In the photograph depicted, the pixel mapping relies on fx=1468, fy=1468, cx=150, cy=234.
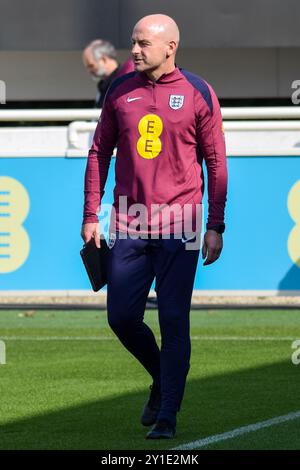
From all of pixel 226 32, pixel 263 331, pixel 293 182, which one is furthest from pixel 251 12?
pixel 263 331

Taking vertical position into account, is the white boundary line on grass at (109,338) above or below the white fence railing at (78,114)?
below

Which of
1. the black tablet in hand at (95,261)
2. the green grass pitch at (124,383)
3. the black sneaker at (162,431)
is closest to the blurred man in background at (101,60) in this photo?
the green grass pitch at (124,383)

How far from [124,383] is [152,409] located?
1720 millimetres

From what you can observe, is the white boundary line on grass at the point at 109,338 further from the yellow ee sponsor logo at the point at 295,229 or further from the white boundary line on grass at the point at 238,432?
the white boundary line on grass at the point at 238,432

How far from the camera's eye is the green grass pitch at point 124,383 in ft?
24.3

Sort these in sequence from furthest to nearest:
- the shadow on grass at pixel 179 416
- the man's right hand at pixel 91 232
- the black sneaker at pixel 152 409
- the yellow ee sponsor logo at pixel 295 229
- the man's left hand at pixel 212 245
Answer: the yellow ee sponsor logo at pixel 295 229 < the black sneaker at pixel 152 409 < the man's right hand at pixel 91 232 < the man's left hand at pixel 212 245 < the shadow on grass at pixel 179 416

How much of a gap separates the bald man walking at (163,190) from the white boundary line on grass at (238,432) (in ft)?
0.71

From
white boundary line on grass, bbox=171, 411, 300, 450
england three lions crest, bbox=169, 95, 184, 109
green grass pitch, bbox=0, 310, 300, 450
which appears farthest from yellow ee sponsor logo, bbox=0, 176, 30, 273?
england three lions crest, bbox=169, 95, 184, 109

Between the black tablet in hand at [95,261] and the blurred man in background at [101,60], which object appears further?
the blurred man in background at [101,60]

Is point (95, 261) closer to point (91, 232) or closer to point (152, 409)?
point (91, 232)

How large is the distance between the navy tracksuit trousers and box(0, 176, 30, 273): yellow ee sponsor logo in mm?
6169

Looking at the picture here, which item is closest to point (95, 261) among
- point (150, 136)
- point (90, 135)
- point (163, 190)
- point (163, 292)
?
point (163, 292)

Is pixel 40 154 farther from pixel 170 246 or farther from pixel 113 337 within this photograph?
pixel 170 246

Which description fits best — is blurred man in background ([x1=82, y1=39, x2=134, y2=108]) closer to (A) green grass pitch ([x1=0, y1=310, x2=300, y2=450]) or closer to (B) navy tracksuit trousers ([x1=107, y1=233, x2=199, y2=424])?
(A) green grass pitch ([x1=0, y1=310, x2=300, y2=450])
